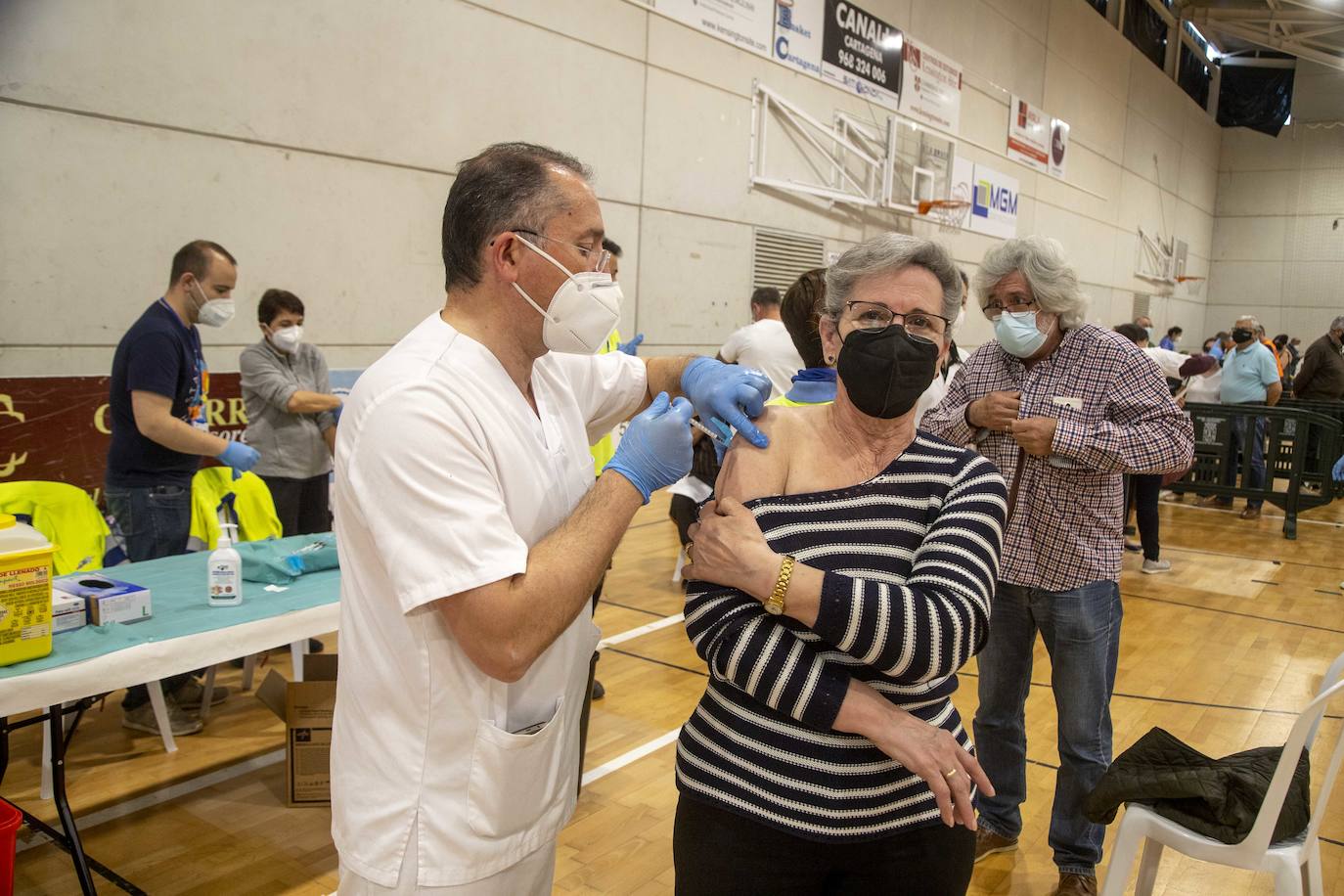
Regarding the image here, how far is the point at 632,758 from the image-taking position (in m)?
3.51

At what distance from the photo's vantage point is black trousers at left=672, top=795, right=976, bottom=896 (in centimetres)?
138

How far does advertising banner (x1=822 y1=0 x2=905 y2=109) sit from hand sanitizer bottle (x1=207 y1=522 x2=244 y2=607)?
8.35 metres

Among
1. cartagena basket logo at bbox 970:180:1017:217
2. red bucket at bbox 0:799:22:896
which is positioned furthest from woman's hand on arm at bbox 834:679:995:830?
cartagena basket logo at bbox 970:180:1017:217

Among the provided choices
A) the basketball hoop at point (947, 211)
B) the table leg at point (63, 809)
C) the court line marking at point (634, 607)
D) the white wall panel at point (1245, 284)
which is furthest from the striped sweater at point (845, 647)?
the white wall panel at point (1245, 284)

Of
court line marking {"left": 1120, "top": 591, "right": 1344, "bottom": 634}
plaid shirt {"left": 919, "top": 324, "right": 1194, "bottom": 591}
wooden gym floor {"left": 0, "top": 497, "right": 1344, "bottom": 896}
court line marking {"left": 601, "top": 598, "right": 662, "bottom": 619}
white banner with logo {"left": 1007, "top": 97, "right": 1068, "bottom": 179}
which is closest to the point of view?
plaid shirt {"left": 919, "top": 324, "right": 1194, "bottom": 591}

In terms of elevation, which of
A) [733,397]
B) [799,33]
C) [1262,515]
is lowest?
[1262,515]

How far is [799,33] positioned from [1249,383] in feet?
17.5

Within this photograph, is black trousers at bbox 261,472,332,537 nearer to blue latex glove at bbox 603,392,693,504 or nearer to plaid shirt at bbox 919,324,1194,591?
plaid shirt at bbox 919,324,1194,591

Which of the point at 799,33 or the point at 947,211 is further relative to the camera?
the point at 947,211

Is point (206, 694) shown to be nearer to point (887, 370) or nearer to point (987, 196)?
point (887, 370)

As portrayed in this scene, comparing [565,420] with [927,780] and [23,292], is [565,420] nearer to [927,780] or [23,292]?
[927,780]

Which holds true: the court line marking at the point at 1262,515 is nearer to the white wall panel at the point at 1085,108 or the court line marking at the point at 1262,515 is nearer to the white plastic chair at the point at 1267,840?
the white wall panel at the point at 1085,108

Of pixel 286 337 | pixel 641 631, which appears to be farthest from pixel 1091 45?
pixel 286 337

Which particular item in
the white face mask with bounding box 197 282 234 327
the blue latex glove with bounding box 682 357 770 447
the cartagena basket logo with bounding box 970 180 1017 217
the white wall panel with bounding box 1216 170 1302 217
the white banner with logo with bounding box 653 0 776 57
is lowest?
the blue latex glove with bounding box 682 357 770 447
